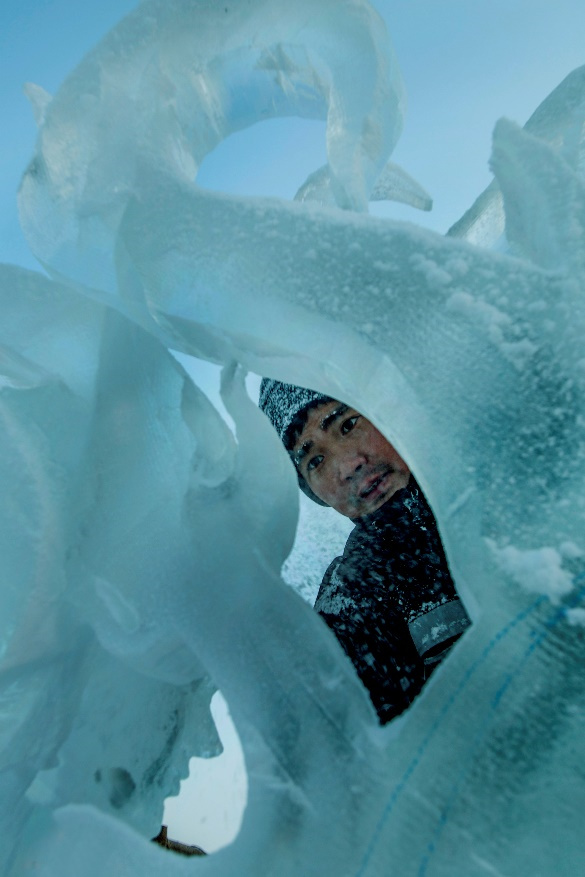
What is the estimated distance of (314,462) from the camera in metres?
1.85

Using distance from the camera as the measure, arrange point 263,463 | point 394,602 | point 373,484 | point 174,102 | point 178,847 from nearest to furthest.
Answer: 1. point 263,463
2. point 174,102
3. point 394,602
4. point 178,847
5. point 373,484

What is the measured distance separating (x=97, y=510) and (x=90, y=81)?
57 cm

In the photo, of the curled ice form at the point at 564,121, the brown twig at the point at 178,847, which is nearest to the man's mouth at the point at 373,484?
the curled ice form at the point at 564,121

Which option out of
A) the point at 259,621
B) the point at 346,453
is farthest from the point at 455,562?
the point at 346,453

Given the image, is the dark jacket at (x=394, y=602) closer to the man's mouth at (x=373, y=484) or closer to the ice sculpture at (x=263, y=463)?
the man's mouth at (x=373, y=484)

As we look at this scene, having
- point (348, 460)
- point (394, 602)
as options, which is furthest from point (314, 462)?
point (394, 602)

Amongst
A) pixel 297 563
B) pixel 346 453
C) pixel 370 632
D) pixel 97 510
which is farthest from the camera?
pixel 297 563

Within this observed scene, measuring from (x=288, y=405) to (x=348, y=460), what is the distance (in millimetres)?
265

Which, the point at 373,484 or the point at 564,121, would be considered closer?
the point at 564,121

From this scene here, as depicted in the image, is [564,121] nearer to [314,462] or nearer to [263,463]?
[263,463]

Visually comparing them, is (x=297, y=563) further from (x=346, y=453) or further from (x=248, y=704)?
(x=248, y=704)

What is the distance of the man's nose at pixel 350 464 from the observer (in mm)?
1706

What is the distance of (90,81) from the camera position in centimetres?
75

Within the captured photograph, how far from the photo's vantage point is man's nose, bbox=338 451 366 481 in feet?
5.60
